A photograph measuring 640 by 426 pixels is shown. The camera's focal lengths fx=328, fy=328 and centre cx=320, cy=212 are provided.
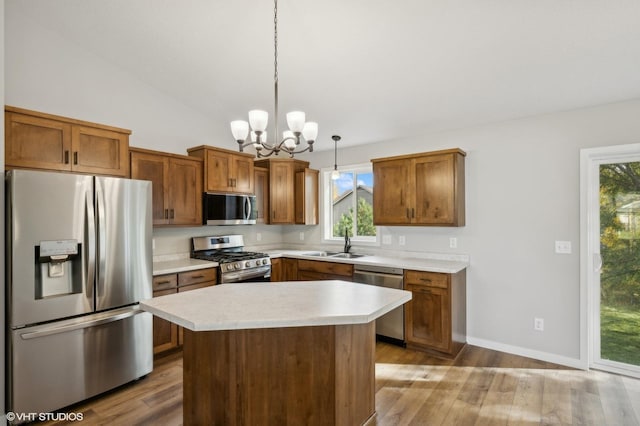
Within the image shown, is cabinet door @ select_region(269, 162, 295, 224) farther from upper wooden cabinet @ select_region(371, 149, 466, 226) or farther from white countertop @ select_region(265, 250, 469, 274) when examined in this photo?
upper wooden cabinet @ select_region(371, 149, 466, 226)

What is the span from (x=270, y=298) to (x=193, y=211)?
2264mm

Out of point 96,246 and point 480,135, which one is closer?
point 96,246

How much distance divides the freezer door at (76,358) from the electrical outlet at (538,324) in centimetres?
370

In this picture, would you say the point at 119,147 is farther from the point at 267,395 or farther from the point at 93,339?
the point at 267,395

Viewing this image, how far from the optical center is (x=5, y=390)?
2.24m

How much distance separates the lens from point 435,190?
11.9 ft

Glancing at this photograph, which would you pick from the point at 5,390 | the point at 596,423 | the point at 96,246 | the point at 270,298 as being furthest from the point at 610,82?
the point at 5,390

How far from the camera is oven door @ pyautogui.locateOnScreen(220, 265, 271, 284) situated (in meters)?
3.75

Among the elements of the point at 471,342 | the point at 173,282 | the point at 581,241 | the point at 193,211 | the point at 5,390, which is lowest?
the point at 471,342

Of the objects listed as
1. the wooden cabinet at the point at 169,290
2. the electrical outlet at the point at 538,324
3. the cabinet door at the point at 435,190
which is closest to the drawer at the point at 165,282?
the wooden cabinet at the point at 169,290

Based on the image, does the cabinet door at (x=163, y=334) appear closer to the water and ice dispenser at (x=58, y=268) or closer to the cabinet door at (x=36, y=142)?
the water and ice dispenser at (x=58, y=268)

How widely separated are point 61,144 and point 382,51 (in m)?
2.76

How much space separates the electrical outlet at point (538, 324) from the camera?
3273 millimetres

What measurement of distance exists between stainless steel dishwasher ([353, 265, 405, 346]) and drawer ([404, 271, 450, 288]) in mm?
86
